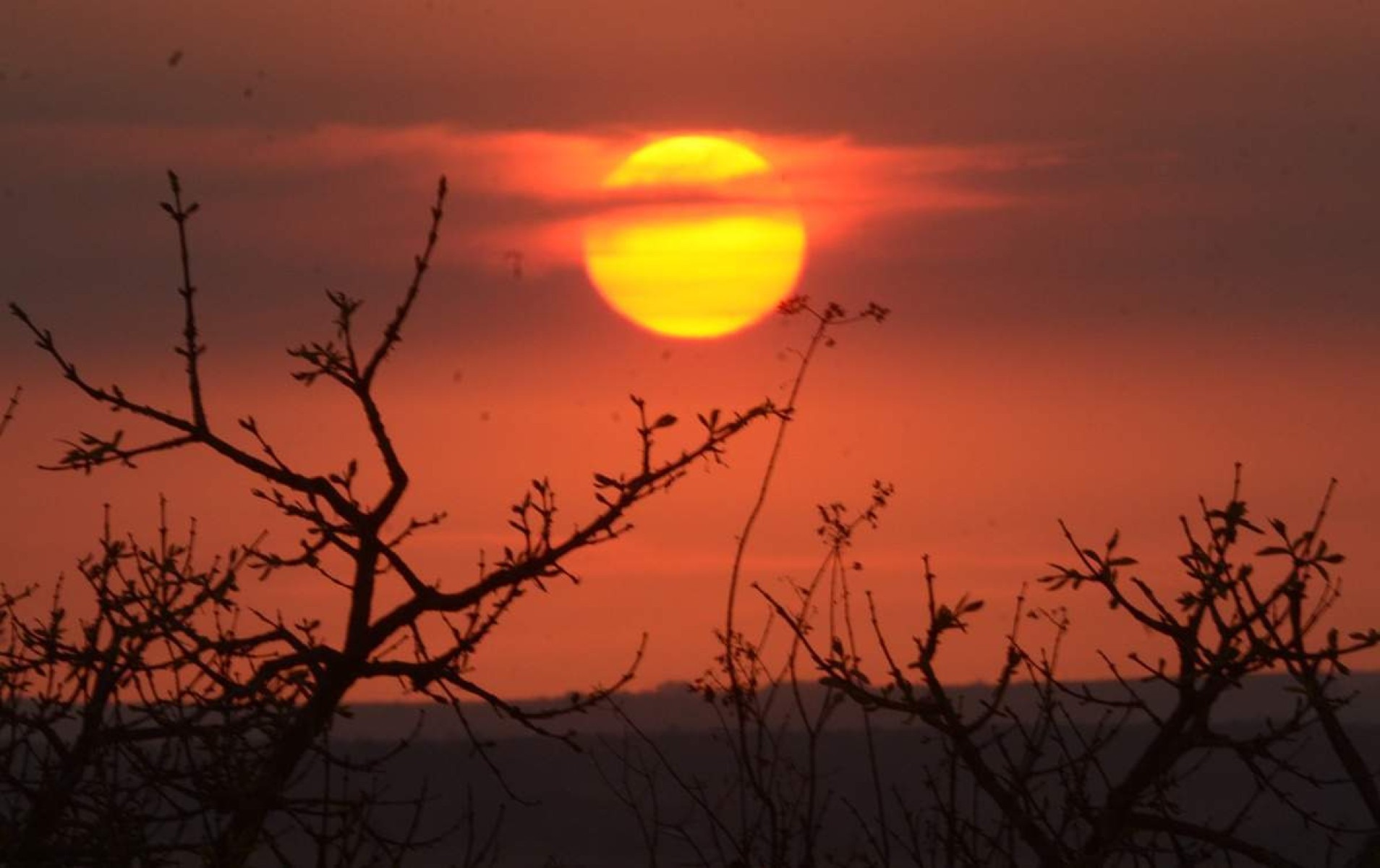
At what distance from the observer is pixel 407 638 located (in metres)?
6.48

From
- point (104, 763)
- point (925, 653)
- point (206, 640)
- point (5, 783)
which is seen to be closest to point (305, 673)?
point (206, 640)

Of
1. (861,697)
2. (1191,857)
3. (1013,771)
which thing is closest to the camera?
(861,697)

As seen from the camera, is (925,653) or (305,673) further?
(305,673)

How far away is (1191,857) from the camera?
5.98 m

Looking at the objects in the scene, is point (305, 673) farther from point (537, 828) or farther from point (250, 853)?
Result: point (537, 828)

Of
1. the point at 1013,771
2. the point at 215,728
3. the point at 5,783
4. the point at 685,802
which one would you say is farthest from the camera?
the point at 685,802

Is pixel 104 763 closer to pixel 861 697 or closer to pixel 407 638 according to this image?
pixel 407 638

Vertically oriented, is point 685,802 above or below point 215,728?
above

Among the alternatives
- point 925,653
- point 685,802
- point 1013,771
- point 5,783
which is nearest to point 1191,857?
point 1013,771

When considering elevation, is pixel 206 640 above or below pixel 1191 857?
above

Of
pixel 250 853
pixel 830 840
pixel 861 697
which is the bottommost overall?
pixel 250 853

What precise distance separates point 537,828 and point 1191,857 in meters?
83.3

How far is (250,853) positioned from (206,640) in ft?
2.43

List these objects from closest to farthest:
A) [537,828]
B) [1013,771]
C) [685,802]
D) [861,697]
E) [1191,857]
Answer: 1. [861,697]
2. [1013,771]
3. [1191,857]
4. [685,802]
5. [537,828]
